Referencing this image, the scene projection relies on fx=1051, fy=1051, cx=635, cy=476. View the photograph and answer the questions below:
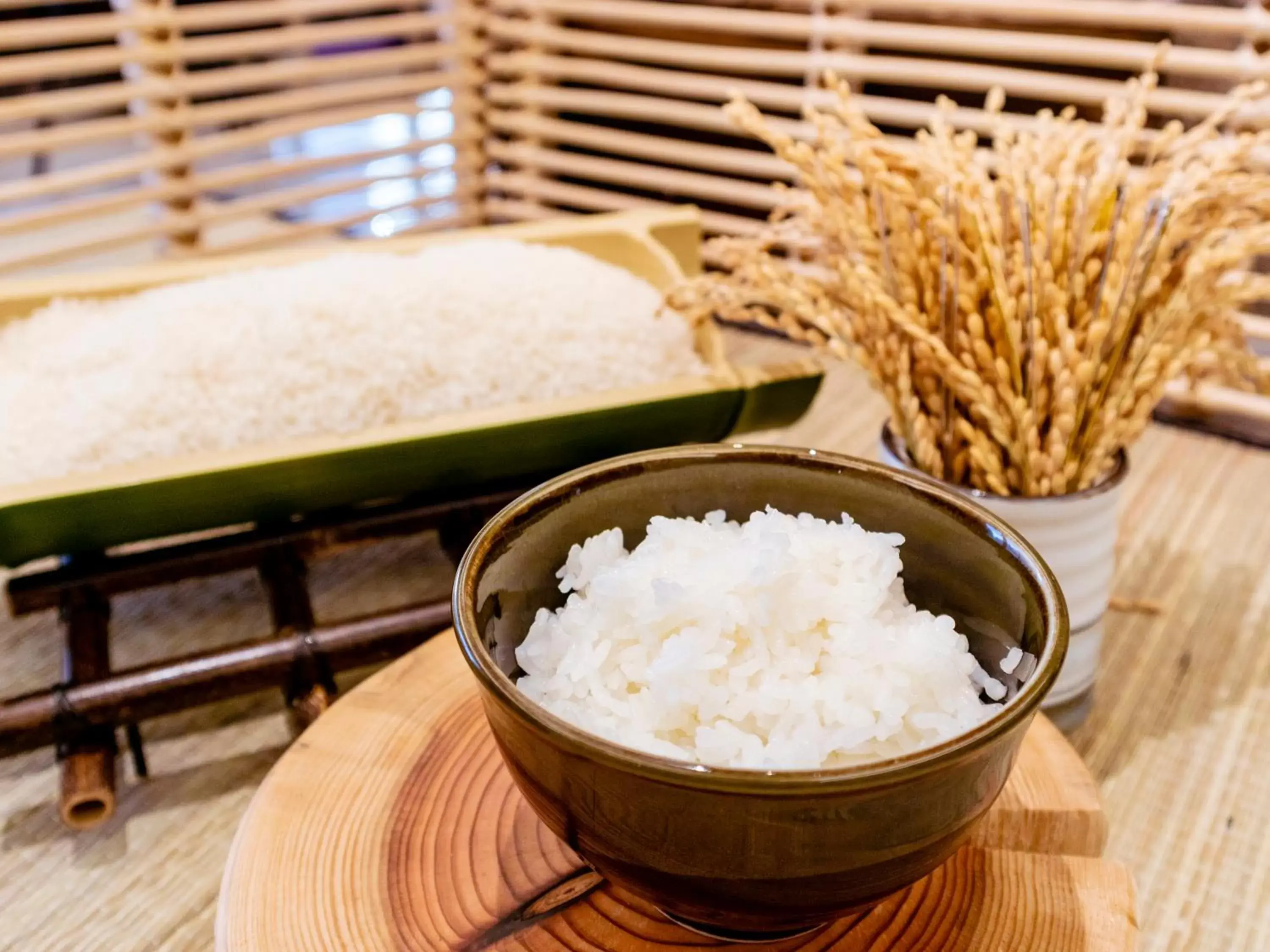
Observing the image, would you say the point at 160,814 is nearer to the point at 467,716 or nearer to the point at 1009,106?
the point at 467,716

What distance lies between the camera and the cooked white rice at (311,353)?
3.09 feet

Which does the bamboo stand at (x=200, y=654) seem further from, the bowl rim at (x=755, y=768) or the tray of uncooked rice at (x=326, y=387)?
the bowl rim at (x=755, y=768)

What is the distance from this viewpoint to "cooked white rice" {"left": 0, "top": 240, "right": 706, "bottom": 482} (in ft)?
3.09

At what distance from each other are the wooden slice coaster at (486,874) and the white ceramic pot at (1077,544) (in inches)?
7.0

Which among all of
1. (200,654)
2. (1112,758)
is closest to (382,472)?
(200,654)

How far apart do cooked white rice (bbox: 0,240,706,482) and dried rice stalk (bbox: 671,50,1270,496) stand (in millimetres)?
256

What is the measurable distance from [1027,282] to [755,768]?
19.1 inches

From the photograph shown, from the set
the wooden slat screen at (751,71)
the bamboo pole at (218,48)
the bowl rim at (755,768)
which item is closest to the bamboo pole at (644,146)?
the wooden slat screen at (751,71)

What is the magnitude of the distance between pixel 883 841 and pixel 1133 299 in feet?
1.75

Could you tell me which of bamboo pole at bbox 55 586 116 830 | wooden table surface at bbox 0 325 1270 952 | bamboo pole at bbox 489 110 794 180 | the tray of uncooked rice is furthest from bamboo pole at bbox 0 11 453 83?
bamboo pole at bbox 55 586 116 830

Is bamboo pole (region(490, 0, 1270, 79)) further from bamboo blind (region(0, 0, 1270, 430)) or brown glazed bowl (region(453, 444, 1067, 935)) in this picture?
brown glazed bowl (region(453, 444, 1067, 935))

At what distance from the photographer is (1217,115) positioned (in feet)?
2.64

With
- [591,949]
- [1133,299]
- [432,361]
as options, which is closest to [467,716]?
[591,949]

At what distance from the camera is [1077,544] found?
2.68 ft
